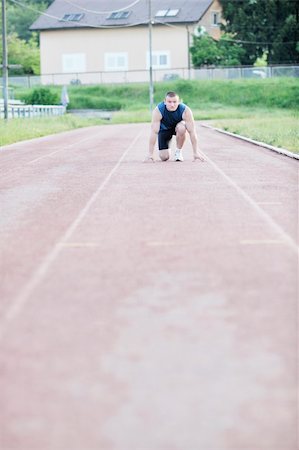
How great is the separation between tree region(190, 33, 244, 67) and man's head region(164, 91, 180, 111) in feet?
180

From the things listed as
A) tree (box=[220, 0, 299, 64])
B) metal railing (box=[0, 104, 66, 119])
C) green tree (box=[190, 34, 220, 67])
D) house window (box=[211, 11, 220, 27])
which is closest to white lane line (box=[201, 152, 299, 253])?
metal railing (box=[0, 104, 66, 119])

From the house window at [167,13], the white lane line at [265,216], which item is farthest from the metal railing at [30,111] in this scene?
the white lane line at [265,216]

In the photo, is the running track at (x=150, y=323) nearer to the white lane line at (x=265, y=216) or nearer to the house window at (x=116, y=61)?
the white lane line at (x=265, y=216)

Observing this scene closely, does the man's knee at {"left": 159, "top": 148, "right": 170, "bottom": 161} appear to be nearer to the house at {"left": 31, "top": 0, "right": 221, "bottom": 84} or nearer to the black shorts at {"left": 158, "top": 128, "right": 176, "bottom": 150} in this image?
the black shorts at {"left": 158, "top": 128, "right": 176, "bottom": 150}

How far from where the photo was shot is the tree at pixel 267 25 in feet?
220

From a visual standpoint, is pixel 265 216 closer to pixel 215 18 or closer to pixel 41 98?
pixel 41 98

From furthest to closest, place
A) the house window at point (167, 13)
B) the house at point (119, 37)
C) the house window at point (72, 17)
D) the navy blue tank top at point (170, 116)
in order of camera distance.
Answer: the house window at point (72, 17) < the house window at point (167, 13) < the house at point (119, 37) < the navy blue tank top at point (170, 116)

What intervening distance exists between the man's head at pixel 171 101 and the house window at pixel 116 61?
206 ft

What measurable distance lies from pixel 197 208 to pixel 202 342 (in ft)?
18.9

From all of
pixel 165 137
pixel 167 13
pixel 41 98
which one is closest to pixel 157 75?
pixel 167 13

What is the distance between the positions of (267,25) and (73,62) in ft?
61.4

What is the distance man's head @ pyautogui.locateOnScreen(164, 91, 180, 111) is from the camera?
16.7m

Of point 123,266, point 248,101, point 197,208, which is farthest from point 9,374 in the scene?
point 248,101

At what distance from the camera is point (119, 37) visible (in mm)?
78688
